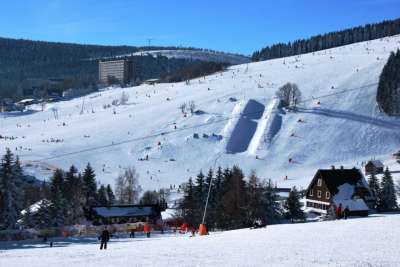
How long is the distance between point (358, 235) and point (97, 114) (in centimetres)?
11244

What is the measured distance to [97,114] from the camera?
128m

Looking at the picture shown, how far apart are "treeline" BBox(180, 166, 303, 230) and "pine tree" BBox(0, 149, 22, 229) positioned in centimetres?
1230

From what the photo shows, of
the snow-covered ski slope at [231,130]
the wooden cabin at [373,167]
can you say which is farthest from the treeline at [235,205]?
the wooden cabin at [373,167]

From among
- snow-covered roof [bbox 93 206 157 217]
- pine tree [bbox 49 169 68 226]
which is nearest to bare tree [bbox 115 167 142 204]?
snow-covered roof [bbox 93 206 157 217]

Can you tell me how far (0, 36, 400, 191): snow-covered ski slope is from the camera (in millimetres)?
83750

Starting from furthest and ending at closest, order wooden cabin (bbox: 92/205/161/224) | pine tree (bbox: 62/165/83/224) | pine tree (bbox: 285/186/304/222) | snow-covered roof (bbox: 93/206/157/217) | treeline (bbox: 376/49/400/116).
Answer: treeline (bbox: 376/49/400/116) < pine tree (bbox: 285/186/304/222) < snow-covered roof (bbox: 93/206/157/217) < pine tree (bbox: 62/165/83/224) < wooden cabin (bbox: 92/205/161/224)

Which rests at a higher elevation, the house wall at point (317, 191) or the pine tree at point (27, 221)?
the house wall at point (317, 191)

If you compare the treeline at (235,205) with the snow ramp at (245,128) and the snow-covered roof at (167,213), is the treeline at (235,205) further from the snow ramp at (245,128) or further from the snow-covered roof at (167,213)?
the snow ramp at (245,128)

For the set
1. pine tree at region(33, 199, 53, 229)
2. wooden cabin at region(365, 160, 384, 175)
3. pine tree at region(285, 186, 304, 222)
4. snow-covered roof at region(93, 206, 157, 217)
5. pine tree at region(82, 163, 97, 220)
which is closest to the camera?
pine tree at region(33, 199, 53, 229)

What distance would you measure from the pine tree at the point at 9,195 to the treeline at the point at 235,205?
12297mm

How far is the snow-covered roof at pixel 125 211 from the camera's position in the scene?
148 feet

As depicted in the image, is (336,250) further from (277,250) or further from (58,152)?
(58,152)

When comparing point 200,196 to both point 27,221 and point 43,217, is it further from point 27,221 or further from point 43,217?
point 27,221

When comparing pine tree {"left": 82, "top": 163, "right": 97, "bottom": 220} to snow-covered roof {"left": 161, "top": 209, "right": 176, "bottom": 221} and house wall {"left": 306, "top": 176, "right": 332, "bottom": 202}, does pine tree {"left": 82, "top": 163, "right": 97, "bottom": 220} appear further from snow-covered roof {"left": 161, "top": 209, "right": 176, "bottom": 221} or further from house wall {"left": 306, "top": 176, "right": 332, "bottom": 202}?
house wall {"left": 306, "top": 176, "right": 332, "bottom": 202}
